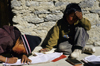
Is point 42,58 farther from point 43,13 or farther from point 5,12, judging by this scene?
point 5,12

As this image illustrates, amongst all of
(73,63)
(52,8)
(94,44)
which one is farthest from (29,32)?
(94,44)

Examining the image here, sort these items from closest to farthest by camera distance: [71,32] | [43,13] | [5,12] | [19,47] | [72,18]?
[19,47] < [72,18] < [71,32] < [43,13] < [5,12]

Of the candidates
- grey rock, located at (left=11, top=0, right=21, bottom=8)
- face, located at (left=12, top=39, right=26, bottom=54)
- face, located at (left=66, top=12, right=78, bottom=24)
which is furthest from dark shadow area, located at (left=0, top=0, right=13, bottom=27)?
face, located at (left=66, top=12, right=78, bottom=24)

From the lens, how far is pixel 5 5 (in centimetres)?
259

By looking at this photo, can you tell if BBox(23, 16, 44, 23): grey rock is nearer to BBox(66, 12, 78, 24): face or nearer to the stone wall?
the stone wall

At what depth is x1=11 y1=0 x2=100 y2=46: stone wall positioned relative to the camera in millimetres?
2146

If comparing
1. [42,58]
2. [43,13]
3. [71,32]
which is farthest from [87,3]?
[42,58]

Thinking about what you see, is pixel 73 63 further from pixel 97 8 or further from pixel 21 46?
pixel 97 8

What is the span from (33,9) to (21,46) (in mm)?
862

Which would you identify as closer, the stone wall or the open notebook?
the open notebook

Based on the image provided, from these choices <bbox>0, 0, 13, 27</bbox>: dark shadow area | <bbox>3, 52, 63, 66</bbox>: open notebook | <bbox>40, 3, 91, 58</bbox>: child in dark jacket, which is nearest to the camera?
<bbox>3, 52, 63, 66</bbox>: open notebook

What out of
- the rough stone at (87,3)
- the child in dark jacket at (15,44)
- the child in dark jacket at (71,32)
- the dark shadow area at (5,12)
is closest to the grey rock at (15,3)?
the dark shadow area at (5,12)

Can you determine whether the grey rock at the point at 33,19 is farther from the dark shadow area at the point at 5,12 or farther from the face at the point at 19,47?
the face at the point at 19,47

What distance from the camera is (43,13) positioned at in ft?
7.22
